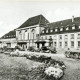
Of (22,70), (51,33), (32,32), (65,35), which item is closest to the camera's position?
(22,70)

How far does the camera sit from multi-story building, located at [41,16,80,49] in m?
34.9

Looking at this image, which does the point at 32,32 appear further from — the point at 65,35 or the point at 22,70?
the point at 22,70

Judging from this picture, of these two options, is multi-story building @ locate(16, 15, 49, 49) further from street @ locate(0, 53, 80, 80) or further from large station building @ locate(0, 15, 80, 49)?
street @ locate(0, 53, 80, 80)

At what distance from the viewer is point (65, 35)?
37750 mm

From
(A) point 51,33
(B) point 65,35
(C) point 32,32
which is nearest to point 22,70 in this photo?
(B) point 65,35

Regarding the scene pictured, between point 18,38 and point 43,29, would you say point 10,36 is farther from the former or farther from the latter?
point 43,29

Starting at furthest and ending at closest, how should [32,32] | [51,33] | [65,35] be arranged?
[32,32] < [51,33] < [65,35]

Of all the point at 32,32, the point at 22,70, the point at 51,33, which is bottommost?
the point at 22,70

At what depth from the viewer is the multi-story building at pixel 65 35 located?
34938 millimetres

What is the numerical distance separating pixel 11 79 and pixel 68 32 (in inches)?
1147

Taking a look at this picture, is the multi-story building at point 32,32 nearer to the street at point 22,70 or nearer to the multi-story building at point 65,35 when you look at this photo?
the multi-story building at point 65,35

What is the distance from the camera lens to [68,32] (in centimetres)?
3684

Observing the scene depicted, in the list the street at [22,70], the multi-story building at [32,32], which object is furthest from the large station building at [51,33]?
the street at [22,70]

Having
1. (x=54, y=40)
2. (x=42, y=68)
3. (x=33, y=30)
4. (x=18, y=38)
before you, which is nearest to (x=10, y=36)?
(x=18, y=38)
